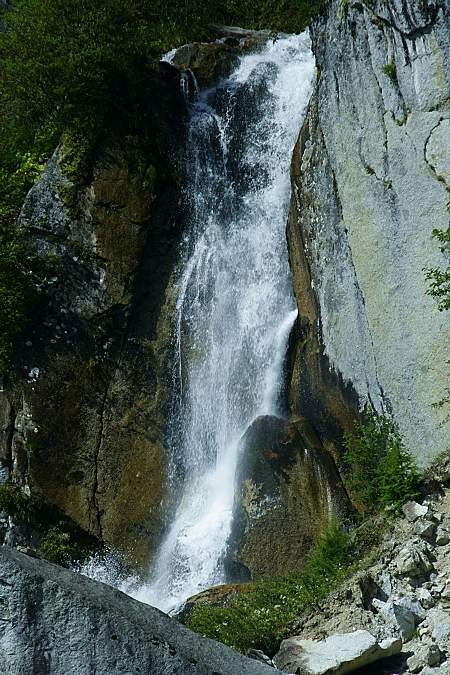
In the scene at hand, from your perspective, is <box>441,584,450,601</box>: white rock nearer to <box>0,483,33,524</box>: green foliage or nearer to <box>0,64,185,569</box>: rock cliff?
<box>0,64,185,569</box>: rock cliff

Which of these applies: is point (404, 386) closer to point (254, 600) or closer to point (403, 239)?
point (403, 239)

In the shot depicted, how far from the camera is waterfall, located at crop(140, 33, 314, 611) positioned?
11727 millimetres

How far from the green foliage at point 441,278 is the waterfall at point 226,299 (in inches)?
155

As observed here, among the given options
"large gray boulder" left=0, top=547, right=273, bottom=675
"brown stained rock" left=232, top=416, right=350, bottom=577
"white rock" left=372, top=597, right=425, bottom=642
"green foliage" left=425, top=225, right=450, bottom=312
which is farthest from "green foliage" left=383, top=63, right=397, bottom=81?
"large gray boulder" left=0, top=547, right=273, bottom=675

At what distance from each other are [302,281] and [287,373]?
4.62 feet

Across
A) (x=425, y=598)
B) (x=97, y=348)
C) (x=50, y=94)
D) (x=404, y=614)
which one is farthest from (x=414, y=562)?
(x=50, y=94)

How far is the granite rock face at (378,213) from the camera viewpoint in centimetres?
868

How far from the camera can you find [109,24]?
51.0ft

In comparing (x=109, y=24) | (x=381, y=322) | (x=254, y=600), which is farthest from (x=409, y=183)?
(x=109, y=24)

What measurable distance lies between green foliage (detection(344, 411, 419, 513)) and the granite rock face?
206mm

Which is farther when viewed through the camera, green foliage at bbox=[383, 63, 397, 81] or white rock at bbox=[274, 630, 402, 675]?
green foliage at bbox=[383, 63, 397, 81]

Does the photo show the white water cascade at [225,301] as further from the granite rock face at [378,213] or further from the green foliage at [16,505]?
the green foliage at [16,505]

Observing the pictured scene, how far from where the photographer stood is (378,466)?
31.1 feet

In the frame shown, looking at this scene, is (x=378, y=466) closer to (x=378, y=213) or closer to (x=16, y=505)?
(x=378, y=213)
